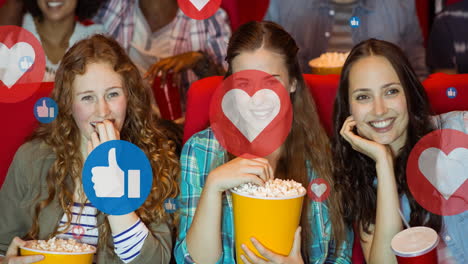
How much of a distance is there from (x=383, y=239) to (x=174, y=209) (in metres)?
0.49

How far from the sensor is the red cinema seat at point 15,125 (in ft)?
5.51

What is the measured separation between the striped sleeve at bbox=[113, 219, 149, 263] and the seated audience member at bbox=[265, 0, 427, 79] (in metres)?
1.37

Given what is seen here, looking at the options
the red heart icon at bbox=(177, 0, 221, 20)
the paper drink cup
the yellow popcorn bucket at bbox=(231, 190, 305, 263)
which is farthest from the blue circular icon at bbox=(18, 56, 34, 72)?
the paper drink cup

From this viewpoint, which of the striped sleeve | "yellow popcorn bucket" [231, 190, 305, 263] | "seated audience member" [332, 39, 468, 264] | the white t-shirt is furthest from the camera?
the white t-shirt

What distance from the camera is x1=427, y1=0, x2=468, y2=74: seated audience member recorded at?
8.50 feet

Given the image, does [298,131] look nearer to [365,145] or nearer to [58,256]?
[365,145]

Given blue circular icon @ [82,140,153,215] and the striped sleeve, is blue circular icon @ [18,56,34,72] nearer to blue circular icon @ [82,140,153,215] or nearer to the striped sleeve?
blue circular icon @ [82,140,153,215]

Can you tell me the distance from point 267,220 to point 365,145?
0.38 metres

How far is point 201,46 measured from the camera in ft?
8.76

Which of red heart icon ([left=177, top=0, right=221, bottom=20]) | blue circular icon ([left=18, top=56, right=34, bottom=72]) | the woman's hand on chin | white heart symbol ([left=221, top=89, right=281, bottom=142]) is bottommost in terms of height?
the woman's hand on chin

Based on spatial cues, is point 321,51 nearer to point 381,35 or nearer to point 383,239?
point 381,35

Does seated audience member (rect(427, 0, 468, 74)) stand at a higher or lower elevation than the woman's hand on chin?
higher

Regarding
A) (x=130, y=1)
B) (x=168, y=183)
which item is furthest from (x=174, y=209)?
(x=130, y=1)

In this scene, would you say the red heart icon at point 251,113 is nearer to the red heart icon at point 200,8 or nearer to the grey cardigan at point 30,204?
the grey cardigan at point 30,204
